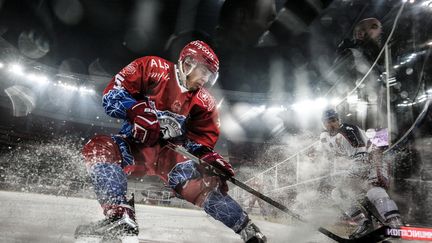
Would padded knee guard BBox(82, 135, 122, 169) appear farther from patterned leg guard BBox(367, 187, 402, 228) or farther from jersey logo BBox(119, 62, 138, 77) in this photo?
patterned leg guard BBox(367, 187, 402, 228)

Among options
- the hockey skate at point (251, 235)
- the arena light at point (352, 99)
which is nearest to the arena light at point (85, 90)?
the arena light at point (352, 99)

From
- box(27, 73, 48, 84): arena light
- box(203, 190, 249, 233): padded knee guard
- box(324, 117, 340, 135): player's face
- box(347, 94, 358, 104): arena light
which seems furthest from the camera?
box(27, 73, 48, 84): arena light

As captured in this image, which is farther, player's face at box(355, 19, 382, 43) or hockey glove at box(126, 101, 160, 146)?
player's face at box(355, 19, 382, 43)

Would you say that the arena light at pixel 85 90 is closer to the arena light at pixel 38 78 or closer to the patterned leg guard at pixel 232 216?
the arena light at pixel 38 78

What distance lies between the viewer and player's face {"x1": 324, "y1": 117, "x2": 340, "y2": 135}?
4352 millimetres

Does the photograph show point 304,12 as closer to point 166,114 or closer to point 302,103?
point 302,103

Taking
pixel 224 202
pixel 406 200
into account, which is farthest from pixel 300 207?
pixel 224 202

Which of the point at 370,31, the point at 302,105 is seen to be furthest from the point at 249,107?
the point at 370,31

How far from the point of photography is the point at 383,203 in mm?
3111

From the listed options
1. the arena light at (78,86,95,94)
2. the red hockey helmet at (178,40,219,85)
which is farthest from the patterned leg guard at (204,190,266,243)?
the arena light at (78,86,95,94)

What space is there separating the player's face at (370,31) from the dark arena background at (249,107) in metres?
0.17

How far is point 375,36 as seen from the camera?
459cm

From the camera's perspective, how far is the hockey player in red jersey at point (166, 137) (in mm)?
1790

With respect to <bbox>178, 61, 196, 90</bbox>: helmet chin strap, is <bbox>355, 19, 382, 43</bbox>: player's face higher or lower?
higher
